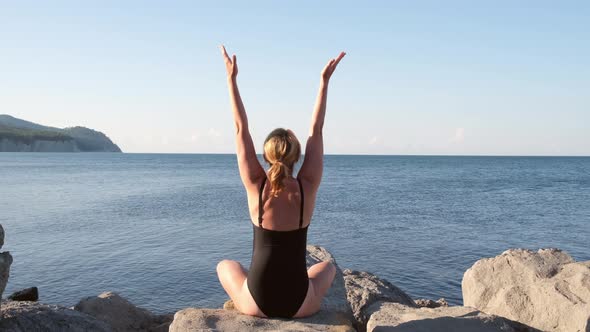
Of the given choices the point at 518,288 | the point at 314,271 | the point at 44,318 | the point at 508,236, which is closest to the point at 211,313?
the point at 314,271

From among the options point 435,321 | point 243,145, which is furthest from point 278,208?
point 435,321

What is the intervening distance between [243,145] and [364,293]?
4.06 metres

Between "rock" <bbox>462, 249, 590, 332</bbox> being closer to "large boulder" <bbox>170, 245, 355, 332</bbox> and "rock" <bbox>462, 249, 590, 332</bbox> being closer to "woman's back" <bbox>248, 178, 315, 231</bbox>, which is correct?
"large boulder" <bbox>170, 245, 355, 332</bbox>

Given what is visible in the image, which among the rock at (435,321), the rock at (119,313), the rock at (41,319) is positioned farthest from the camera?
the rock at (119,313)

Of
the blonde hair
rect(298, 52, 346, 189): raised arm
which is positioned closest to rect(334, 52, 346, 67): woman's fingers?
rect(298, 52, 346, 189): raised arm

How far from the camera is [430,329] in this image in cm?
500

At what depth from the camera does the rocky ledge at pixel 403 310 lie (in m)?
4.77

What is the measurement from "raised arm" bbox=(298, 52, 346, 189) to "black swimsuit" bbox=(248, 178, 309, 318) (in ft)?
0.48

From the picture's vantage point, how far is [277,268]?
4.39 m

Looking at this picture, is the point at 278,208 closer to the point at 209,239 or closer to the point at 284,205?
the point at 284,205

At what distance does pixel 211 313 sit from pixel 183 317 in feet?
0.92

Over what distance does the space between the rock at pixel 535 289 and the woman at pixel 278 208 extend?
11.6ft

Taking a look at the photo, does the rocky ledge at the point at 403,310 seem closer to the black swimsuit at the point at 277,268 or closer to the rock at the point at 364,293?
the rock at the point at 364,293

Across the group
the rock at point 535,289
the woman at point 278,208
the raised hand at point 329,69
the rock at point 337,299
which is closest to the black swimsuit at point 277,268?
the woman at point 278,208
